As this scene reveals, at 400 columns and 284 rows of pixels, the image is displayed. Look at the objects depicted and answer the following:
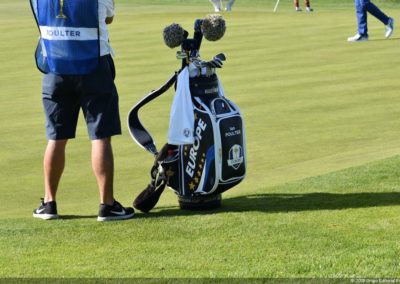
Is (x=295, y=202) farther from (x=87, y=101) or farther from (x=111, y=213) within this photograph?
(x=87, y=101)

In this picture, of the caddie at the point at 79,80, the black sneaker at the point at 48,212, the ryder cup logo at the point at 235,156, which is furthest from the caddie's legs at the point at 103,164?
the ryder cup logo at the point at 235,156

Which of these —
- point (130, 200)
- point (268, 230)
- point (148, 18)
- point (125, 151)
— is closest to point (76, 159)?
point (125, 151)

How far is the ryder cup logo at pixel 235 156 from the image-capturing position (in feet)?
21.3

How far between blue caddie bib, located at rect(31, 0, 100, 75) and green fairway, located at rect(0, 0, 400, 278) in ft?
3.06

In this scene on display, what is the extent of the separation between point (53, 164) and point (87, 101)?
47 cm

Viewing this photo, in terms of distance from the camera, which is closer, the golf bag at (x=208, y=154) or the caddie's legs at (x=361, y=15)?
the golf bag at (x=208, y=154)

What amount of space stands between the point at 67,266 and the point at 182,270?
57 centimetres

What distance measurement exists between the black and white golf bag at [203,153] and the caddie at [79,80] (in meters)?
0.34

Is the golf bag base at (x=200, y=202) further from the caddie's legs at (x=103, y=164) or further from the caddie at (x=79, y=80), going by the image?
the caddie's legs at (x=103, y=164)

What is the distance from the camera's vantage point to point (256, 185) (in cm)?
764

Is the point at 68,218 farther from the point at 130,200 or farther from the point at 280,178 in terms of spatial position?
the point at 280,178

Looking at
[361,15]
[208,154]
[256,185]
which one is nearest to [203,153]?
[208,154]

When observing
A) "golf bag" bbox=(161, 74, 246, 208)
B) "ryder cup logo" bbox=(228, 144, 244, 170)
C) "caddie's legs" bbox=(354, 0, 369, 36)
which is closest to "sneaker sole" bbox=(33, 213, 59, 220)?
"golf bag" bbox=(161, 74, 246, 208)

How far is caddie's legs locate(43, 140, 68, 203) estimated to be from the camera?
652 cm
